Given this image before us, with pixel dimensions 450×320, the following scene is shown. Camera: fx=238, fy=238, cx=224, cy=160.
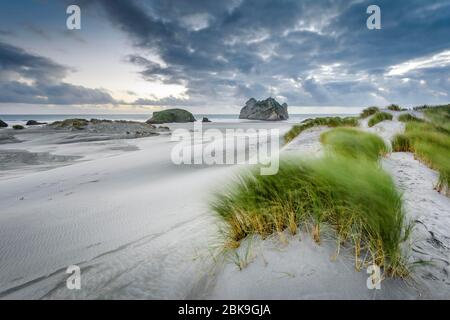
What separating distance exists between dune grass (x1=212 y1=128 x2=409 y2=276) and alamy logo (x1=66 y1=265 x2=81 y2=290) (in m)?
1.03

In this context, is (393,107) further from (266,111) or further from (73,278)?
(266,111)

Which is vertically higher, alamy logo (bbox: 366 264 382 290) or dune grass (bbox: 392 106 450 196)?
dune grass (bbox: 392 106 450 196)

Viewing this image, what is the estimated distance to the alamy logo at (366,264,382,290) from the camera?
4.02 feet

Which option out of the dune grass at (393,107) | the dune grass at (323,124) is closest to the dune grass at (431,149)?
the dune grass at (323,124)

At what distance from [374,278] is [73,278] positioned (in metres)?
1.87

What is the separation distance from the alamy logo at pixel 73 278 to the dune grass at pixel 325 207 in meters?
1.03

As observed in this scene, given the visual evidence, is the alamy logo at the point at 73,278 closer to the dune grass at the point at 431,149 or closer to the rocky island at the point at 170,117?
the dune grass at the point at 431,149

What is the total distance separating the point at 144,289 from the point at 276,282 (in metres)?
0.80

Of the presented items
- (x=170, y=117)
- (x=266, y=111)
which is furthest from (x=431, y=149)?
(x=266, y=111)

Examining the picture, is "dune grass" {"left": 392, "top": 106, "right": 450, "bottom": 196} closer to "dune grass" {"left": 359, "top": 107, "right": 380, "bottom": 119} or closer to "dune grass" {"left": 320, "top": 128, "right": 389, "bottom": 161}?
"dune grass" {"left": 320, "top": 128, "right": 389, "bottom": 161}

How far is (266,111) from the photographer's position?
37.1 metres

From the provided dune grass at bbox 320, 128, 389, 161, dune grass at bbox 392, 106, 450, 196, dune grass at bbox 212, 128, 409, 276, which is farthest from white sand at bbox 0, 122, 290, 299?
dune grass at bbox 392, 106, 450, 196
